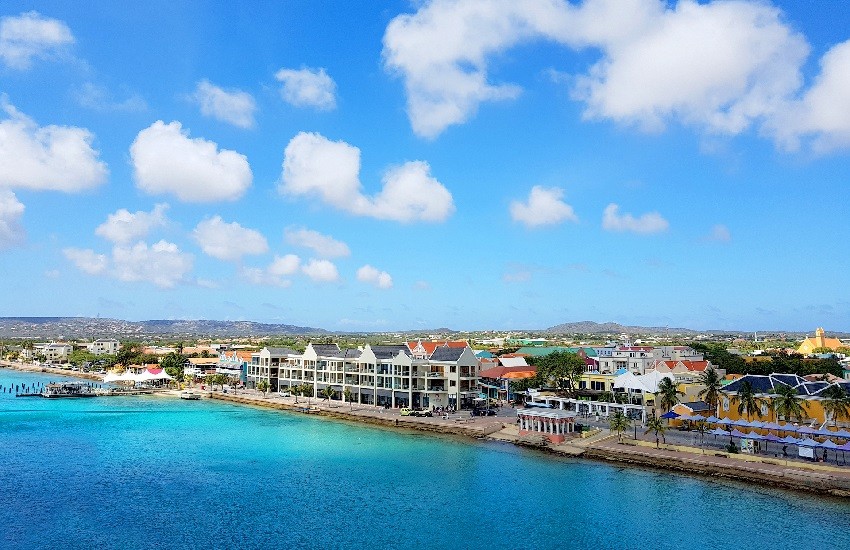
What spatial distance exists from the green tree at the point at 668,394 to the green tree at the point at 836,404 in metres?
10.7

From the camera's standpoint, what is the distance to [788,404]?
146ft

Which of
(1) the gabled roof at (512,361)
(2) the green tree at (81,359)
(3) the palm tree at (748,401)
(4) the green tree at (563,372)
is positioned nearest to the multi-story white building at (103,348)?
(2) the green tree at (81,359)

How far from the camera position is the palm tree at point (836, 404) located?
4359cm

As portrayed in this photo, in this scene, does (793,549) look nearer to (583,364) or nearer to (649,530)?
(649,530)

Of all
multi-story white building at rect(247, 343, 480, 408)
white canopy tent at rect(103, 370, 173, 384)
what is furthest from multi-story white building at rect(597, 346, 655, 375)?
white canopy tent at rect(103, 370, 173, 384)

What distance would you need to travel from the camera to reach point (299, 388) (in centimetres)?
7944

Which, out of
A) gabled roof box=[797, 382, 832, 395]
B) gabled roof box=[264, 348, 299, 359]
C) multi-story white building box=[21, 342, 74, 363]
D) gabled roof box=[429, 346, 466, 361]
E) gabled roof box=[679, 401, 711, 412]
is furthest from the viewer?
multi-story white building box=[21, 342, 74, 363]

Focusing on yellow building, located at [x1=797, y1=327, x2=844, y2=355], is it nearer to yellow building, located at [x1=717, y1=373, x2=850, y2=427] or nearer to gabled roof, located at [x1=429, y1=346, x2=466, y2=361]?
yellow building, located at [x1=717, y1=373, x2=850, y2=427]

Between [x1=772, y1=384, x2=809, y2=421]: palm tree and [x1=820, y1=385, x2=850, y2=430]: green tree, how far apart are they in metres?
1.68

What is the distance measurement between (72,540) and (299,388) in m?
51.2

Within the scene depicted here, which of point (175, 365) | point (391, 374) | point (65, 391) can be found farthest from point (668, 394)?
point (175, 365)

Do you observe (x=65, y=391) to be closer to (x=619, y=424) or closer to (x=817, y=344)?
(x=619, y=424)

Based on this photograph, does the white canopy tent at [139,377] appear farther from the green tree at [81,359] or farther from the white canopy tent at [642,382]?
the white canopy tent at [642,382]

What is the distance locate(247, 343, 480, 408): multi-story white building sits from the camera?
219 ft
